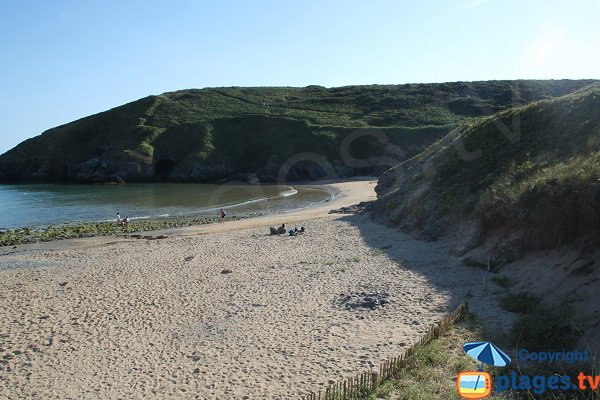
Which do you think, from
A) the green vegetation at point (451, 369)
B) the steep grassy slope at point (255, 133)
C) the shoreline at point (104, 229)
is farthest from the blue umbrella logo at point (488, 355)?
the steep grassy slope at point (255, 133)

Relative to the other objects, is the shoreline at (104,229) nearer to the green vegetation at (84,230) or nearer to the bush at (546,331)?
the green vegetation at (84,230)

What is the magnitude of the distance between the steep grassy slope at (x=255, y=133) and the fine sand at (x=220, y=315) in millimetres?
57758

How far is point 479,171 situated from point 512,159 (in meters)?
1.69

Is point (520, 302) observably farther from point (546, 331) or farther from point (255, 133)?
point (255, 133)

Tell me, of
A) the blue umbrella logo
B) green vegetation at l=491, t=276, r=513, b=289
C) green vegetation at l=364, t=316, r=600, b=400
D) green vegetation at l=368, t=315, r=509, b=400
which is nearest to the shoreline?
green vegetation at l=491, t=276, r=513, b=289

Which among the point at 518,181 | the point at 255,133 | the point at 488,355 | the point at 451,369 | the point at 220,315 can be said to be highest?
the point at 255,133

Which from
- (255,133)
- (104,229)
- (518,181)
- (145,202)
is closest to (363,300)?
(518,181)

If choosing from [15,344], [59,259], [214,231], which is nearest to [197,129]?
[214,231]

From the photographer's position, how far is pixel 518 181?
18.5 metres

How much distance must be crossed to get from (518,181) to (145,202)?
46694mm

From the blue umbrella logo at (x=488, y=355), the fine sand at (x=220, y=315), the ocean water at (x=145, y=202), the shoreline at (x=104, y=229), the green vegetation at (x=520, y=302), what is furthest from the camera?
the ocean water at (x=145, y=202)

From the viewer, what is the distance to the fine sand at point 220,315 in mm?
10461

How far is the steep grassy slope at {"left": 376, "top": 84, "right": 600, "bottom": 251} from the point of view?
13.7 metres

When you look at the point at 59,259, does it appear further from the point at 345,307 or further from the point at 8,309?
the point at 345,307
